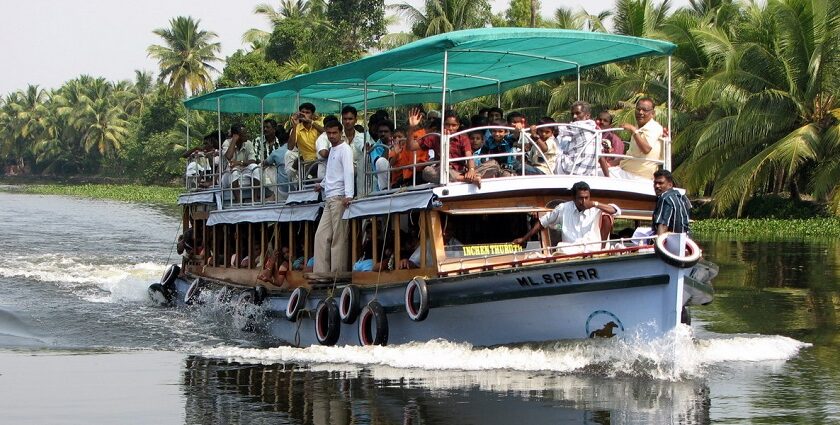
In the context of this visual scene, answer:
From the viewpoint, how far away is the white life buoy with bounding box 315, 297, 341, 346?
43.3 feet

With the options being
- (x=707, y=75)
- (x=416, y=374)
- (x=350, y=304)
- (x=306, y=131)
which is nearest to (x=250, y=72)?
(x=707, y=75)

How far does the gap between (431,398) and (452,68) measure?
519 centimetres

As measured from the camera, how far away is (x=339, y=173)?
13312 millimetres

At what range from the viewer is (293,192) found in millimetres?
14680

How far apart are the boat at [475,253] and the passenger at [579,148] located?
28 centimetres

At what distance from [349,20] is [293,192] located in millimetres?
36534

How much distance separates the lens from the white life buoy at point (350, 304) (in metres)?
12.9

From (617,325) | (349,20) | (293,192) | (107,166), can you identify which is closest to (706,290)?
(617,325)

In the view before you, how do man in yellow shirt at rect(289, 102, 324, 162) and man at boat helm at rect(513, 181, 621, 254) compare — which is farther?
man in yellow shirt at rect(289, 102, 324, 162)

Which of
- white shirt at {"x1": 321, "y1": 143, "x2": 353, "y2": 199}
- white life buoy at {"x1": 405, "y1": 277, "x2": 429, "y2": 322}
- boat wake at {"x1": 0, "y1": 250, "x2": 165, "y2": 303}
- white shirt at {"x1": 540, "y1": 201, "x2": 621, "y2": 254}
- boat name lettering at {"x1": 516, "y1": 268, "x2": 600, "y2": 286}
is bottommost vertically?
boat wake at {"x1": 0, "y1": 250, "x2": 165, "y2": 303}

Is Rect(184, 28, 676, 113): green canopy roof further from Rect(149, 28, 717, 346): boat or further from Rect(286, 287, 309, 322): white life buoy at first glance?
Rect(286, 287, 309, 322): white life buoy

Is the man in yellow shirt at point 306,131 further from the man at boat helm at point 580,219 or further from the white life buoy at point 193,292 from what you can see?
the white life buoy at point 193,292

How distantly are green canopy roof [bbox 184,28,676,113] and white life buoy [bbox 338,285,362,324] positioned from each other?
92.0 inches

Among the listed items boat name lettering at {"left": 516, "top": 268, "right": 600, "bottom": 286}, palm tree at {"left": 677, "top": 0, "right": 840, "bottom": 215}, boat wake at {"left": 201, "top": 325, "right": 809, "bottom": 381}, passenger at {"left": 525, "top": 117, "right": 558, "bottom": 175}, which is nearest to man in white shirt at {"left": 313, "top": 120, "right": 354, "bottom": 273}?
boat wake at {"left": 201, "top": 325, "right": 809, "bottom": 381}
